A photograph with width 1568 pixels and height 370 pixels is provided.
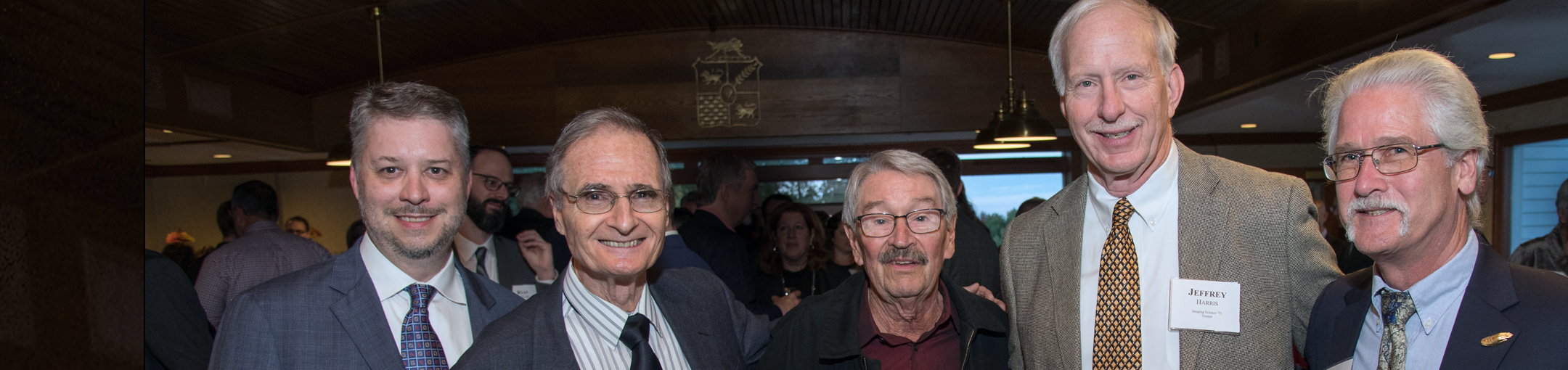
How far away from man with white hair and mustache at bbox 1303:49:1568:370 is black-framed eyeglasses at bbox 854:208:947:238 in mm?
802

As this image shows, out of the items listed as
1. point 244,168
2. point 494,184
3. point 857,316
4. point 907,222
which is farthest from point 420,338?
point 244,168

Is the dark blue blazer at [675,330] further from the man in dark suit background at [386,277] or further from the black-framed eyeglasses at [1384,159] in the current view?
the black-framed eyeglasses at [1384,159]

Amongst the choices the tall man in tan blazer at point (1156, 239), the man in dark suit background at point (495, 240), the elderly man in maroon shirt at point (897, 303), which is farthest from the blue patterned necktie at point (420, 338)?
the man in dark suit background at point (495, 240)

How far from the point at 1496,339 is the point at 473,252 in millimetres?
3227

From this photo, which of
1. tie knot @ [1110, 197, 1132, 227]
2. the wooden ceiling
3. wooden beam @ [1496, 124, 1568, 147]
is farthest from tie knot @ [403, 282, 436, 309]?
wooden beam @ [1496, 124, 1568, 147]

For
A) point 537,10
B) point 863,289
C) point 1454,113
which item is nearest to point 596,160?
point 863,289

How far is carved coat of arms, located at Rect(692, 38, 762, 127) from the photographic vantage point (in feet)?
24.7

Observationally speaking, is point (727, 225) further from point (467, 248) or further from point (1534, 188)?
point (1534, 188)

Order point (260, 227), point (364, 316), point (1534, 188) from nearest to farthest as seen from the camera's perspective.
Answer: point (364, 316) → point (260, 227) → point (1534, 188)

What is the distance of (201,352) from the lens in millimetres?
2461

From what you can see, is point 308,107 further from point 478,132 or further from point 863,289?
point 863,289

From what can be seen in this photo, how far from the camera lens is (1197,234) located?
170cm

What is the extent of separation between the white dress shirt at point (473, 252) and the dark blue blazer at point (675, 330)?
5.55 feet

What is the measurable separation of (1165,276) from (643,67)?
20.7ft
